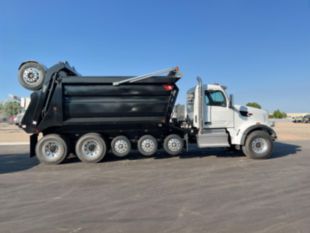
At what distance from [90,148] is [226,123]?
199 inches

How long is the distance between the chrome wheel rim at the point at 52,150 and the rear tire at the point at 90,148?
585 millimetres

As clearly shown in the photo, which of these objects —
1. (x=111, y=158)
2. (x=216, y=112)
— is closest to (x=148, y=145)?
(x=111, y=158)

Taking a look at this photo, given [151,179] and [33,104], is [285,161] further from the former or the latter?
[33,104]

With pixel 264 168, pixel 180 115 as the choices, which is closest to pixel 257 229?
pixel 264 168

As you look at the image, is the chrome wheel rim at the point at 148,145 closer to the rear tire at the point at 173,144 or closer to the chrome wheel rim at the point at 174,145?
the rear tire at the point at 173,144

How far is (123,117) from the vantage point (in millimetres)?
9211

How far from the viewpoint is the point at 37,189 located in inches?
237

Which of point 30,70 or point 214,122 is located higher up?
point 30,70

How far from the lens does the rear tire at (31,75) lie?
8.62m

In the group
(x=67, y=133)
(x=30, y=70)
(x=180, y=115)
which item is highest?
(x=30, y=70)

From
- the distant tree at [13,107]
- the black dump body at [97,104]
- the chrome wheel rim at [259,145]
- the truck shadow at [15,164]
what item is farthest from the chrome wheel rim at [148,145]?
the distant tree at [13,107]

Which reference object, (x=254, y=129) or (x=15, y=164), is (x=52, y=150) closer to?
(x=15, y=164)

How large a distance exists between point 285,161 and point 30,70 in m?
9.15

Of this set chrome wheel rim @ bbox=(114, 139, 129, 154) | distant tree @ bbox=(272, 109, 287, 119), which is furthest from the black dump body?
distant tree @ bbox=(272, 109, 287, 119)
